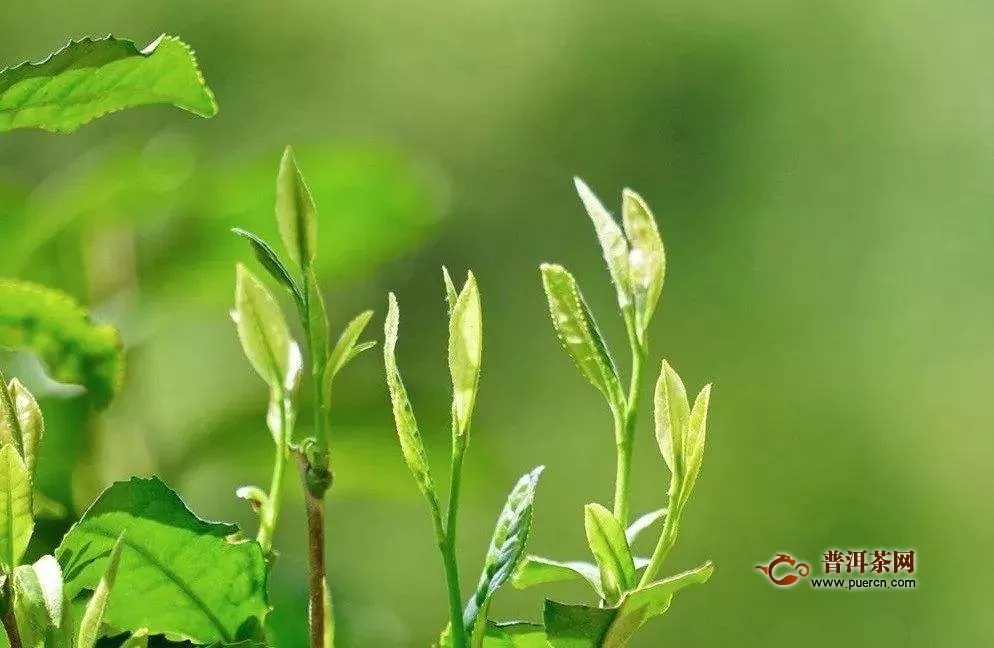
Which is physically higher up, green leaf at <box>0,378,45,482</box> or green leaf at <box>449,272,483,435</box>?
green leaf at <box>449,272,483,435</box>

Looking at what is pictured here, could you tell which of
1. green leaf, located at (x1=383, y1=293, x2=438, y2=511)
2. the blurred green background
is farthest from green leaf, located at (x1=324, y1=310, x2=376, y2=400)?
the blurred green background

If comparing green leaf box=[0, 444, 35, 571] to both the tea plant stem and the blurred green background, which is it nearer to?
the tea plant stem

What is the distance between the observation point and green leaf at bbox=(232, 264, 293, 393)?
0.51 feet

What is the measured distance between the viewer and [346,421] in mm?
451

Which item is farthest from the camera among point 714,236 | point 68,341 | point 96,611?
point 714,236

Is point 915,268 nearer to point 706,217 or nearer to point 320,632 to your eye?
point 706,217

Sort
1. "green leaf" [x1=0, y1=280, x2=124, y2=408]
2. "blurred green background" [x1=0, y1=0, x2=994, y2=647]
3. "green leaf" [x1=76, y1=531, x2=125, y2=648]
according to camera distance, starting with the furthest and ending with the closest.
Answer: "blurred green background" [x1=0, y1=0, x2=994, y2=647] < "green leaf" [x1=0, y1=280, x2=124, y2=408] < "green leaf" [x1=76, y1=531, x2=125, y2=648]

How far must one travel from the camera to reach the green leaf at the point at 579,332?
0.49 feet

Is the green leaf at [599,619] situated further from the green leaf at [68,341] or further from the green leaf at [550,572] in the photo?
the green leaf at [68,341]

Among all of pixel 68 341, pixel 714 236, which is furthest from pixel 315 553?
pixel 714 236

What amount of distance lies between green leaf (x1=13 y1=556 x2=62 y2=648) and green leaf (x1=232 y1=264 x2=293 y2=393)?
4 cm

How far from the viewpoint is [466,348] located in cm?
14

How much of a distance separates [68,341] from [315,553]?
127 mm

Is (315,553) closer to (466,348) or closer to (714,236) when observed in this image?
(466,348)
